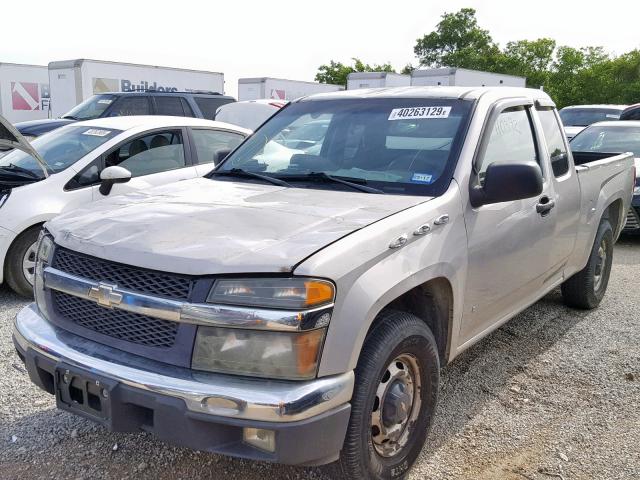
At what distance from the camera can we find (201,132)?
6.64m

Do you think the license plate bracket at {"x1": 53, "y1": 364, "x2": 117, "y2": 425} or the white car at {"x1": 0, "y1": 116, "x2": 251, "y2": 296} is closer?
the license plate bracket at {"x1": 53, "y1": 364, "x2": 117, "y2": 425}

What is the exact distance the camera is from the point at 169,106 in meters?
12.7

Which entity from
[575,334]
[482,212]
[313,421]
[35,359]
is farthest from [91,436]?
[575,334]

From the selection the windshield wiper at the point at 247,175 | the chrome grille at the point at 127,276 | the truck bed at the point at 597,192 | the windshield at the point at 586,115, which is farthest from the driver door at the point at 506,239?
the windshield at the point at 586,115

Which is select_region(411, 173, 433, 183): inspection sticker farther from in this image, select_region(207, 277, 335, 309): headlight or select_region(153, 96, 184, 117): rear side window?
select_region(153, 96, 184, 117): rear side window

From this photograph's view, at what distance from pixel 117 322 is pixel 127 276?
0.20m

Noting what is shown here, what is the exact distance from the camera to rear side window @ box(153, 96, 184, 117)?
1255 centimetres

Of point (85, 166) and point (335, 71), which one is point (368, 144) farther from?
point (335, 71)

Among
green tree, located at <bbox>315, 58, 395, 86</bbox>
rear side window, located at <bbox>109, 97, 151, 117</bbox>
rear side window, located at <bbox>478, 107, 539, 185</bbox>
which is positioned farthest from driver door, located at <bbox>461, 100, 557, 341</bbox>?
green tree, located at <bbox>315, 58, 395, 86</bbox>

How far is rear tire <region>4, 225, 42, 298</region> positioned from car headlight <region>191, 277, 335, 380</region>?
355 cm

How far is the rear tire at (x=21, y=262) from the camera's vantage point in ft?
16.9

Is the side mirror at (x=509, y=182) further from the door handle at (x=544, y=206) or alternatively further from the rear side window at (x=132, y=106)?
the rear side window at (x=132, y=106)

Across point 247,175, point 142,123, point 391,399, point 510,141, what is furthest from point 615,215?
point 142,123

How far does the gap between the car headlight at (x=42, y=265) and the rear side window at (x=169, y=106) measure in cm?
997
